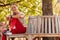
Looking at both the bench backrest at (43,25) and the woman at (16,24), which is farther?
the woman at (16,24)

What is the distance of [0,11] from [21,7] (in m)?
1.04

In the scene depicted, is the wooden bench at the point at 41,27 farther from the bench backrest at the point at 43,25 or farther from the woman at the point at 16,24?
the woman at the point at 16,24

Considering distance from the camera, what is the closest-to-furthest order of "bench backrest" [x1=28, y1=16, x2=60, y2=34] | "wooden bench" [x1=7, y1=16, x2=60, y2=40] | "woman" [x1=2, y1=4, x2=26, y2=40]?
"wooden bench" [x1=7, y1=16, x2=60, y2=40], "bench backrest" [x1=28, y1=16, x2=60, y2=34], "woman" [x1=2, y1=4, x2=26, y2=40]

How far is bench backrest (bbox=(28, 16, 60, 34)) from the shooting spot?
4922 millimetres

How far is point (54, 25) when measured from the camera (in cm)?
508

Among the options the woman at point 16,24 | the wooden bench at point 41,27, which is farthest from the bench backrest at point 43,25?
the woman at point 16,24

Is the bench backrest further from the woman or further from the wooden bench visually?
the woman

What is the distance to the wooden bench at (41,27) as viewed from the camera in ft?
15.6

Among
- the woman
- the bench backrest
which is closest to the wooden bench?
the bench backrest

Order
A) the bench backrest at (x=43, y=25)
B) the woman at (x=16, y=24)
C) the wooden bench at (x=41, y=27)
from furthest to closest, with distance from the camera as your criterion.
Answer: the woman at (x=16, y=24), the bench backrest at (x=43, y=25), the wooden bench at (x=41, y=27)

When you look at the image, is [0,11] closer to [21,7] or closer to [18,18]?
[21,7]

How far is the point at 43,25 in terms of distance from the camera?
5.04 metres

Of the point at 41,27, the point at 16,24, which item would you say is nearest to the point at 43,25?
the point at 41,27

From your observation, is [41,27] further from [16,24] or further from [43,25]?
[16,24]
